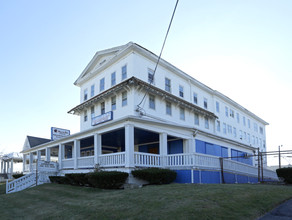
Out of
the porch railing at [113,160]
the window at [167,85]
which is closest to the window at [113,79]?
the window at [167,85]

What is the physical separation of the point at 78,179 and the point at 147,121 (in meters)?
5.83

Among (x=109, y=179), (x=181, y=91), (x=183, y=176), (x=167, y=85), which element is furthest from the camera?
(x=181, y=91)

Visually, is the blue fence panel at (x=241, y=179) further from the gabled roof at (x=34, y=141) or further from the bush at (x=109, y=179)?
the gabled roof at (x=34, y=141)

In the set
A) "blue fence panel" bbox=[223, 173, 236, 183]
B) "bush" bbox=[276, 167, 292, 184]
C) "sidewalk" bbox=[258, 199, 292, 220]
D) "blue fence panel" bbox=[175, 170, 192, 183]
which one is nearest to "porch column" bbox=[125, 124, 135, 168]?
"blue fence panel" bbox=[175, 170, 192, 183]

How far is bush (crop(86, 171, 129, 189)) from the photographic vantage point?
14.5 meters

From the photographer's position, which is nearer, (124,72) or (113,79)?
(124,72)

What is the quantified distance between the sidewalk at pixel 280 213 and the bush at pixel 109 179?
8295 millimetres

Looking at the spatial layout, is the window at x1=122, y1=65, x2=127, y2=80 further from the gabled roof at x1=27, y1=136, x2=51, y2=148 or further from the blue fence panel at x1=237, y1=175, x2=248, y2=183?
the gabled roof at x1=27, y1=136, x2=51, y2=148

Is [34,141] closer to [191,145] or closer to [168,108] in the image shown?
[168,108]

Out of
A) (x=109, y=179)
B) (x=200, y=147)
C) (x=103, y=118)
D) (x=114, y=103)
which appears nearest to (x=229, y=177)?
(x=200, y=147)

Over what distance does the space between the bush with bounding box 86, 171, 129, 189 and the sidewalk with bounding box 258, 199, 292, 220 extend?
27.2 feet

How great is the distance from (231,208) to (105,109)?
54.9 ft

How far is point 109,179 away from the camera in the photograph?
14477 millimetres

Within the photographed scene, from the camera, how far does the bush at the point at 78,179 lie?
665 inches
